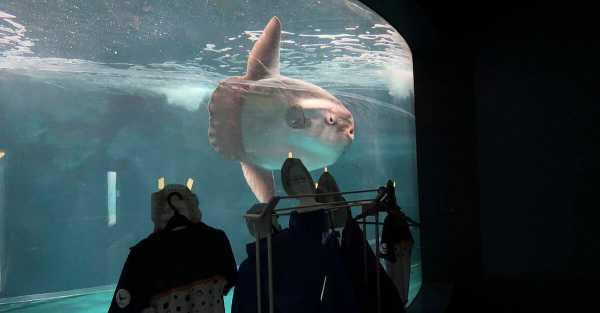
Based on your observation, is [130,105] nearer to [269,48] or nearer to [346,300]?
[269,48]

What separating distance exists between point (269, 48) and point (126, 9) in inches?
75.4

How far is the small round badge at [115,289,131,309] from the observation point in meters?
1.22

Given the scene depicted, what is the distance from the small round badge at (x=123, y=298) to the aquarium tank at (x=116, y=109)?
2.87 meters

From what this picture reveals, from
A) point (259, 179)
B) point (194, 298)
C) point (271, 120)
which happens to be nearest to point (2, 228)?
point (259, 179)

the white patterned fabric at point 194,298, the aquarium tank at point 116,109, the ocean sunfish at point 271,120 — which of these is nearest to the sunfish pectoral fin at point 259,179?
the ocean sunfish at point 271,120

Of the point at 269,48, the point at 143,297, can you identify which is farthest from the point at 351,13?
the point at 143,297

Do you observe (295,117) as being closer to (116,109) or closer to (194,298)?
(194,298)

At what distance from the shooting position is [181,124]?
6473 mm

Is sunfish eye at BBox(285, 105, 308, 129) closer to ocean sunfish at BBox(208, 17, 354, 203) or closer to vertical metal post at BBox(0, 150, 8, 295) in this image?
ocean sunfish at BBox(208, 17, 354, 203)

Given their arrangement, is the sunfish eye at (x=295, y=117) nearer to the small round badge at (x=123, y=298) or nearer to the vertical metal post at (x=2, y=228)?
the small round badge at (x=123, y=298)

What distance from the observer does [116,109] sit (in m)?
A: 5.63

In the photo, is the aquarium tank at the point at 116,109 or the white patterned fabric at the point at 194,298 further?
the aquarium tank at the point at 116,109

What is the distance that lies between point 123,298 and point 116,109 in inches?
196

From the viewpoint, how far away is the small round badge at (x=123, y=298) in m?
1.22
